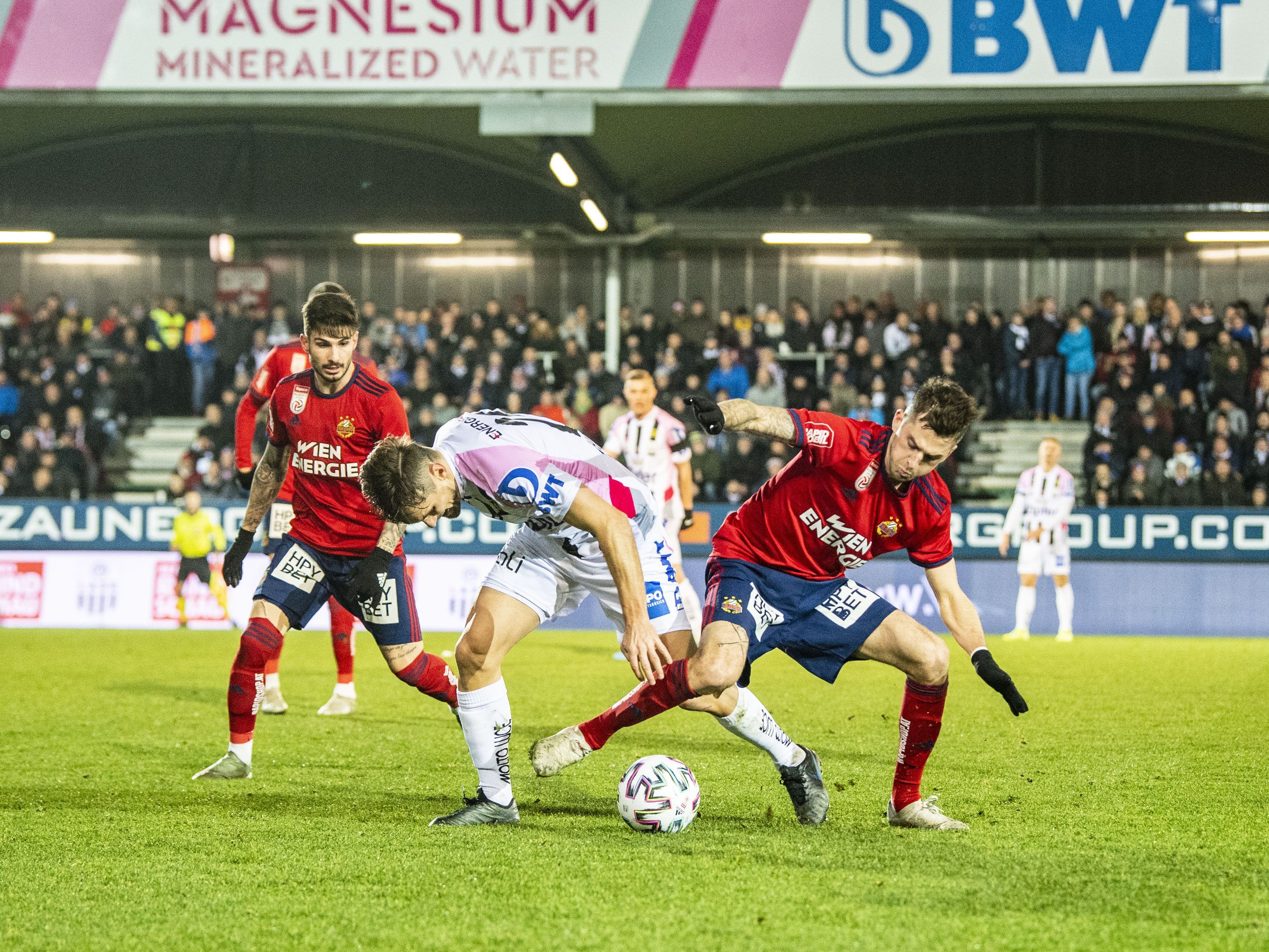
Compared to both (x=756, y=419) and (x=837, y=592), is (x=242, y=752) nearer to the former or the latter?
(x=837, y=592)

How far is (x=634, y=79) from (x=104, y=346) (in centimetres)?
1151

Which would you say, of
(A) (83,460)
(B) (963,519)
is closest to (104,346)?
(A) (83,460)

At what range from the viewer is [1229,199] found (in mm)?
23953

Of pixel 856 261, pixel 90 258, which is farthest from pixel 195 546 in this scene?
pixel 856 261

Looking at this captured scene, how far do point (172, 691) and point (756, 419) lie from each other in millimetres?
6605

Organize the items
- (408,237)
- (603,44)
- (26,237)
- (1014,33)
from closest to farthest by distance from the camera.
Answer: (1014,33), (603,44), (26,237), (408,237)

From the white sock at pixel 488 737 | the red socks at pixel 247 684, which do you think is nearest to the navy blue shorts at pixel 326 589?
the red socks at pixel 247 684

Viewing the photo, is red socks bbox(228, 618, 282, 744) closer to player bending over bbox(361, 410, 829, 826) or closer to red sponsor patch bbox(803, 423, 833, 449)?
player bending over bbox(361, 410, 829, 826)

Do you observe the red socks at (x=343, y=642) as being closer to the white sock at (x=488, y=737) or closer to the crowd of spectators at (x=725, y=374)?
the white sock at (x=488, y=737)

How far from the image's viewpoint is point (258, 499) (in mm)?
6734

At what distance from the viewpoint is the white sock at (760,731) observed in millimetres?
5379

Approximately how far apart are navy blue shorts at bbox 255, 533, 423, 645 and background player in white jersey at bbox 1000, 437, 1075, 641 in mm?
10049

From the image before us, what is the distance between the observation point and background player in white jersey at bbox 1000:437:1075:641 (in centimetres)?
1535

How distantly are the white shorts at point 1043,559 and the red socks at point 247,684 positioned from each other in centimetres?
1069
